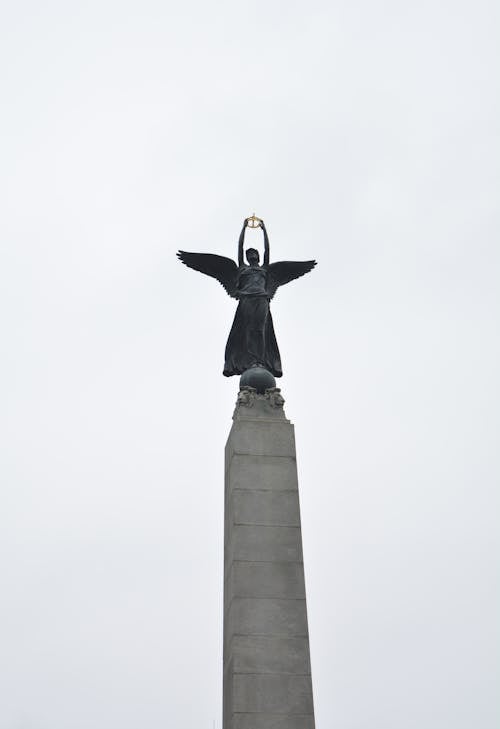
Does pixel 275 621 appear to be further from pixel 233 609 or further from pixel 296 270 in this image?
pixel 296 270

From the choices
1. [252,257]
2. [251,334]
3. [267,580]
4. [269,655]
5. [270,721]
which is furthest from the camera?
[252,257]

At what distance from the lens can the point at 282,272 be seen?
2450cm

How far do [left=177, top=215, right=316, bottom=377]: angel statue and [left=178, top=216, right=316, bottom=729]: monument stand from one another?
3 centimetres

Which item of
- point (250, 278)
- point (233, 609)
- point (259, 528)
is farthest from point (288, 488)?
point (250, 278)

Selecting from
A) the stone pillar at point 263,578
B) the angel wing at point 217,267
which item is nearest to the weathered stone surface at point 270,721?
the stone pillar at point 263,578

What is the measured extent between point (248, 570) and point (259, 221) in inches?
418

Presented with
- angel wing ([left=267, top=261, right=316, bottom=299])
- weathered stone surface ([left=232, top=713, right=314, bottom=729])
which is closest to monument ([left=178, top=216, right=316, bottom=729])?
weathered stone surface ([left=232, top=713, right=314, bottom=729])

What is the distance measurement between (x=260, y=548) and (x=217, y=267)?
8.83 metres

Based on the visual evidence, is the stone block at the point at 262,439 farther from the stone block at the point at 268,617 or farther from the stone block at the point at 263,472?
the stone block at the point at 268,617

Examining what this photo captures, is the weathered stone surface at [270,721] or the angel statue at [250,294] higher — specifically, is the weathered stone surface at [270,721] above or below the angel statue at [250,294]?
below

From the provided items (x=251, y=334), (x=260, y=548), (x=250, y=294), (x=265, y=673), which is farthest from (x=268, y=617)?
(x=250, y=294)

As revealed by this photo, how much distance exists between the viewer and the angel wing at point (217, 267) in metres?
24.0

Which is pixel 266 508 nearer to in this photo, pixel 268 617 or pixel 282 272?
pixel 268 617

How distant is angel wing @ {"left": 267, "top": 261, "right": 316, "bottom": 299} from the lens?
2416 centimetres
